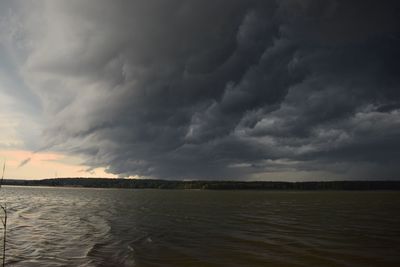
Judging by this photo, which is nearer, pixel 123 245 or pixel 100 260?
pixel 100 260

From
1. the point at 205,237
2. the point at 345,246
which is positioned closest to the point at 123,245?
the point at 205,237

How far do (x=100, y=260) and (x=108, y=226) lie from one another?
14189 millimetres

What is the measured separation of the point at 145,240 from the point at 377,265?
46.6 feet

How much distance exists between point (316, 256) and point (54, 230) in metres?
20.6

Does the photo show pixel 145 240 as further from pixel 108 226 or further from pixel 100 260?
pixel 108 226

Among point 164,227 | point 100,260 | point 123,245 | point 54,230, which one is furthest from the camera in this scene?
point 164,227

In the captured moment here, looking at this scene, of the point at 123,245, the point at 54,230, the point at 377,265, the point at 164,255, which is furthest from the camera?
the point at 54,230

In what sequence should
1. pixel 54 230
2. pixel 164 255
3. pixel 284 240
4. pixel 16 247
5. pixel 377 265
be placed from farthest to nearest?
pixel 54 230 → pixel 284 240 → pixel 16 247 → pixel 164 255 → pixel 377 265

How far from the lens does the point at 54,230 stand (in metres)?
27.0

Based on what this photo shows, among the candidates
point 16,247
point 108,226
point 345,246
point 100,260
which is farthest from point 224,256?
point 108,226

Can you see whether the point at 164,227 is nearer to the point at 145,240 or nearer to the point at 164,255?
the point at 145,240

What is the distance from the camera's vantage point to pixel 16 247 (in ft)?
64.1

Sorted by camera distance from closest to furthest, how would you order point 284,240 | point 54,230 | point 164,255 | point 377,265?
1. point 377,265
2. point 164,255
3. point 284,240
4. point 54,230

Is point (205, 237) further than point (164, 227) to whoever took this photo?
No
